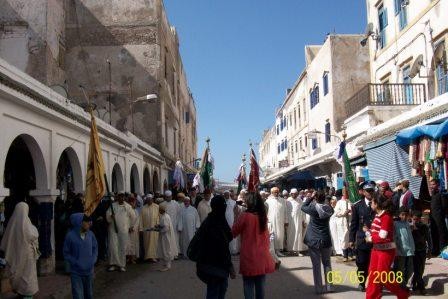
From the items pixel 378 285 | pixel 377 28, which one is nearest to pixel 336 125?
pixel 377 28

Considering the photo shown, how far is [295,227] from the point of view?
45.4 ft

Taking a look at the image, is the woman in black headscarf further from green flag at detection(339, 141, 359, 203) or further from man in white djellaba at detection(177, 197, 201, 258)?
man in white djellaba at detection(177, 197, 201, 258)

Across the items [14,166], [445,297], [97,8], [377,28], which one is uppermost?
A: [97,8]

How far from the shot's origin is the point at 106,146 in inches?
609

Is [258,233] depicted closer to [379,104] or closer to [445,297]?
[445,297]

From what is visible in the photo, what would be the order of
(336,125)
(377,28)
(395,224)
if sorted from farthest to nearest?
(336,125) → (377,28) → (395,224)

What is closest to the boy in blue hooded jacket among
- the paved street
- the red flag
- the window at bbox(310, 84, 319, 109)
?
the paved street

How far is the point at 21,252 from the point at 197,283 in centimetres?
355

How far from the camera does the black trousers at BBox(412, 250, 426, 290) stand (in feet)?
25.2

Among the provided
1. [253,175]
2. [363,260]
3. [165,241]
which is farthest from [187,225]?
[363,260]

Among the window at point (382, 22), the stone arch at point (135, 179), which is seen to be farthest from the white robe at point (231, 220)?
the window at point (382, 22)

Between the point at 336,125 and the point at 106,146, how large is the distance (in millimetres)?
12872

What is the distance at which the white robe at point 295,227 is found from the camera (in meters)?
13.7

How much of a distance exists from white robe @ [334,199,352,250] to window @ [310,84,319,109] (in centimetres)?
1704
